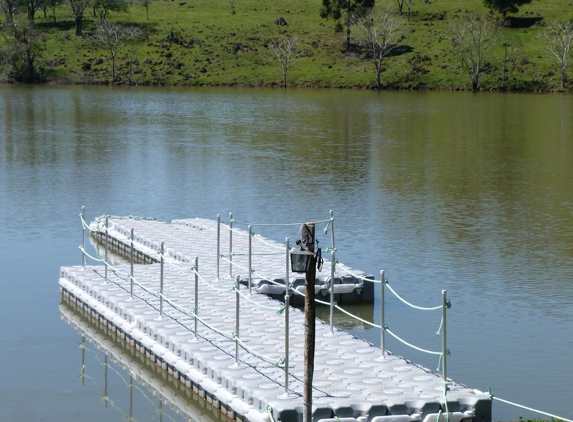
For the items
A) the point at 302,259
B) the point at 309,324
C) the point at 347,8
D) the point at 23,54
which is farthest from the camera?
the point at 347,8

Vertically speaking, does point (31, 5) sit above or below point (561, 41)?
above

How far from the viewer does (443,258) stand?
24.7 m

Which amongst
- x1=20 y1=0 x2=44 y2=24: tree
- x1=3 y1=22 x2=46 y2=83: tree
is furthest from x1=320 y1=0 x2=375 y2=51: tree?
x1=20 y1=0 x2=44 y2=24: tree

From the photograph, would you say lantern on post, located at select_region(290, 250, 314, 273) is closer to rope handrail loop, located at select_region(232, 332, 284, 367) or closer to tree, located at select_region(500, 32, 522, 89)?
rope handrail loop, located at select_region(232, 332, 284, 367)

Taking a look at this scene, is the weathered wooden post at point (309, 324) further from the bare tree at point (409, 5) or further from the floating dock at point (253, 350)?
the bare tree at point (409, 5)

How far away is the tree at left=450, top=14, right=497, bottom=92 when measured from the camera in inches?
4496

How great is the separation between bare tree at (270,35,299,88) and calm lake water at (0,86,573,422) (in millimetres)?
45995

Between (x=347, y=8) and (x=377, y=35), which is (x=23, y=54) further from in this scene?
(x=377, y=35)

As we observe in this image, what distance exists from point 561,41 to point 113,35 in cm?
5112

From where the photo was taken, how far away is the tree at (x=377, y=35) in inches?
4601

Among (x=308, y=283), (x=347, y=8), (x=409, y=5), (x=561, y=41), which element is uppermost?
(x=409, y=5)

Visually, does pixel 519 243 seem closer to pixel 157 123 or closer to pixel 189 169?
pixel 189 169

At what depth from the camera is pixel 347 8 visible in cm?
12875

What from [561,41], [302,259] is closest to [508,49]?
[561,41]
